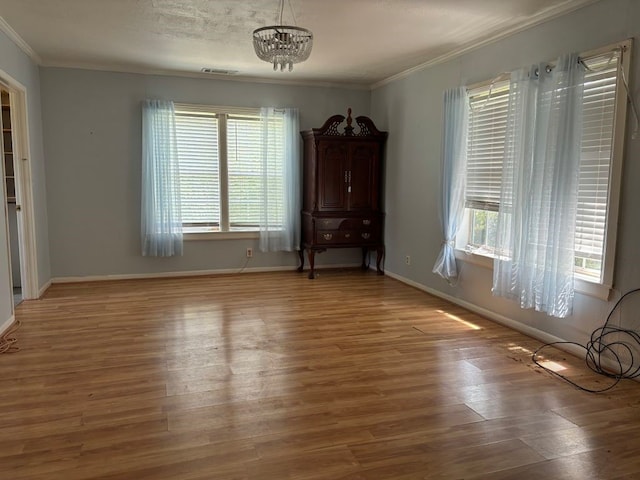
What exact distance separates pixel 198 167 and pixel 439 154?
2902 millimetres

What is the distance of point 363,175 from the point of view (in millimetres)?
6020

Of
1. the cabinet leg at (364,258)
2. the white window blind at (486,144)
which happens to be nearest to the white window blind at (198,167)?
the cabinet leg at (364,258)

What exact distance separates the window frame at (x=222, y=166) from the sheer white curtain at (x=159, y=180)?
0.27 metres

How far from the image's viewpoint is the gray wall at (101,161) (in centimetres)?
539

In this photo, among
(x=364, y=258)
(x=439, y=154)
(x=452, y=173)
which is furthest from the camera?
(x=364, y=258)

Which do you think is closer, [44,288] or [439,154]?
[439,154]

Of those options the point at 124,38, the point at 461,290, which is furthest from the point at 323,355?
the point at 124,38

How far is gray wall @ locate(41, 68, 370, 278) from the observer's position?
5391 millimetres

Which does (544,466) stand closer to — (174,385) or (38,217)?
(174,385)

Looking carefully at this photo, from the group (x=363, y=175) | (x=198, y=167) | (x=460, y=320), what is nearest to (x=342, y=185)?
(x=363, y=175)

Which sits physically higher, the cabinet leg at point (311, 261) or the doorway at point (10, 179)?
the doorway at point (10, 179)

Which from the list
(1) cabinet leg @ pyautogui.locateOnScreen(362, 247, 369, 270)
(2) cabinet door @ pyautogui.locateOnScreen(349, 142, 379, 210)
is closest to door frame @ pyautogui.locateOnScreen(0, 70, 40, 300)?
(2) cabinet door @ pyautogui.locateOnScreen(349, 142, 379, 210)

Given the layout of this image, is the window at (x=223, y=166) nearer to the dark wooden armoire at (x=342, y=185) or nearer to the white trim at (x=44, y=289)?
the dark wooden armoire at (x=342, y=185)

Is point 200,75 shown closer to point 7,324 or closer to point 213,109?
point 213,109
